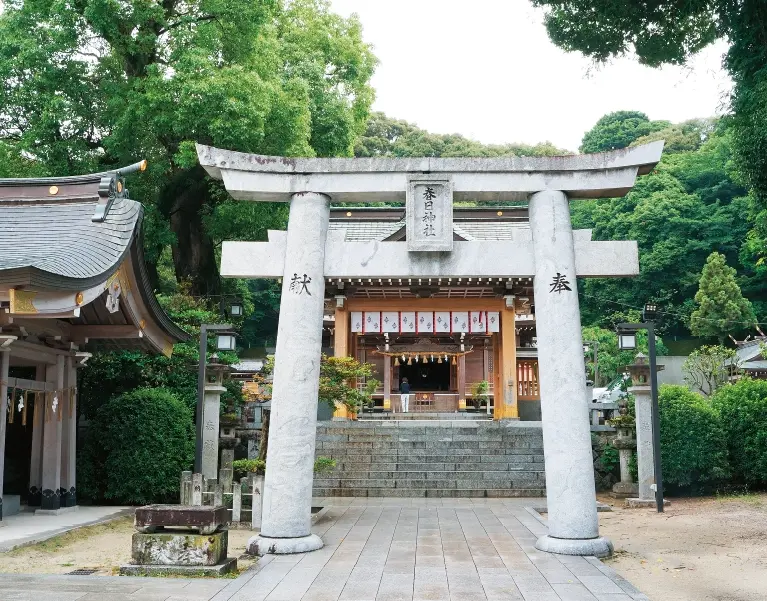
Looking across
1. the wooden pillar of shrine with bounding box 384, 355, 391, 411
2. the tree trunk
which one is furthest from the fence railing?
the wooden pillar of shrine with bounding box 384, 355, 391, 411

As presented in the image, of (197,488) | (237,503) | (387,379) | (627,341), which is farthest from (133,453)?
(387,379)

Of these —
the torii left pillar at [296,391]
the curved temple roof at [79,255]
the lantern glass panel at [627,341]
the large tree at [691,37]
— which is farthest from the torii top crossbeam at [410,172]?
the lantern glass panel at [627,341]

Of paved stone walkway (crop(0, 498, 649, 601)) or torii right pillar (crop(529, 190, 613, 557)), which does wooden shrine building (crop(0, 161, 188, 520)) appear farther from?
torii right pillar (crop(529, 190, 613, 557))

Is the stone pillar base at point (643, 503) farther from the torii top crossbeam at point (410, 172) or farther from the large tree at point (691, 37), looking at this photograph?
the torii top crossbeam at point (410, 172)

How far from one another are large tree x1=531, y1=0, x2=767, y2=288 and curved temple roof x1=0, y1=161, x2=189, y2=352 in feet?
32.1

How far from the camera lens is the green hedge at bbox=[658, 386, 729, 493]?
1430 centimetres

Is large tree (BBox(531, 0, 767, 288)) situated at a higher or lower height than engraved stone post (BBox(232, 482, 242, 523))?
higher

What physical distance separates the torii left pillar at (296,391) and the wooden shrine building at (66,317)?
2996 millimetres

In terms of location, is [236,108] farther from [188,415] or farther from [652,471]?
[652,471]

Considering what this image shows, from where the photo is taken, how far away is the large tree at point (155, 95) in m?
18.2

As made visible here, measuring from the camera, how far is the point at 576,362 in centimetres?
849

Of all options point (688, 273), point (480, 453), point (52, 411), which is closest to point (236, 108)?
point (52, 411)

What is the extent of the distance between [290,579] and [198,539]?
1.06 metres

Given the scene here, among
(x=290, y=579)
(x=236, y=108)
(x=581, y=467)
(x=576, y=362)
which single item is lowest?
(x=290, y=579)
